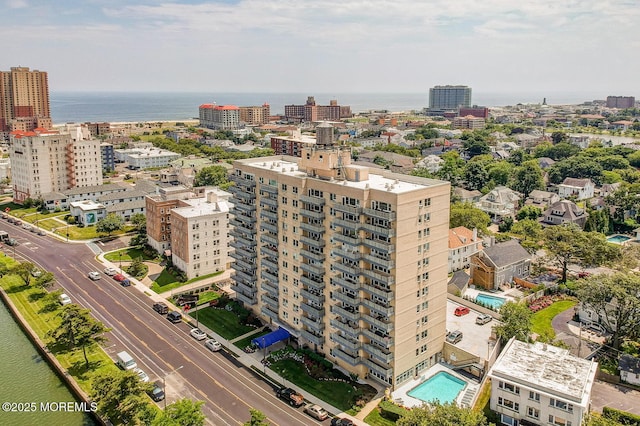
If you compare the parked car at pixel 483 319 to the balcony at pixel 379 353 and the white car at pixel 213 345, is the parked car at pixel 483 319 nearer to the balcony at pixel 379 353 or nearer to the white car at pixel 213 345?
the balcony at pixel 379 353

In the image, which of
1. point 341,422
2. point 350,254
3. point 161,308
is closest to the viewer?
point 341,422

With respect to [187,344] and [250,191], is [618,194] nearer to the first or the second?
[250,191]

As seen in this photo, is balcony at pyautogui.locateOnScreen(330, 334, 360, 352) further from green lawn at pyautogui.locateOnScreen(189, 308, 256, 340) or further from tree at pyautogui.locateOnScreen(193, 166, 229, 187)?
tree at pyautogui.locateOnScreen(193, 166, 229, 187)

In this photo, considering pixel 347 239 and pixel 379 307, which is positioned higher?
pixel 347 239

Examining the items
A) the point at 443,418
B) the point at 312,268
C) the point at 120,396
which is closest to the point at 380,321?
the point at 312,268

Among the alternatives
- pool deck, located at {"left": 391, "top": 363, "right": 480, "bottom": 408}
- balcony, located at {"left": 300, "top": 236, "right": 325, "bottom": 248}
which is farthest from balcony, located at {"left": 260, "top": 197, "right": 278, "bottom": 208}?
pool deck, located at {"left": 391, "top": 363, "right": 480, "bottom": 408}

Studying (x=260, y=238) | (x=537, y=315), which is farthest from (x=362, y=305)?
(x=537, y=315)

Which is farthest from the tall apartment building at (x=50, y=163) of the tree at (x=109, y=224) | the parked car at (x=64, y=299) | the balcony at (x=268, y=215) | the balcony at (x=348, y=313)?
the balcony at (x=348, y=313)

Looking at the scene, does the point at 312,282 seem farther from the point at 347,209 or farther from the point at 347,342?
the point at 347,209
